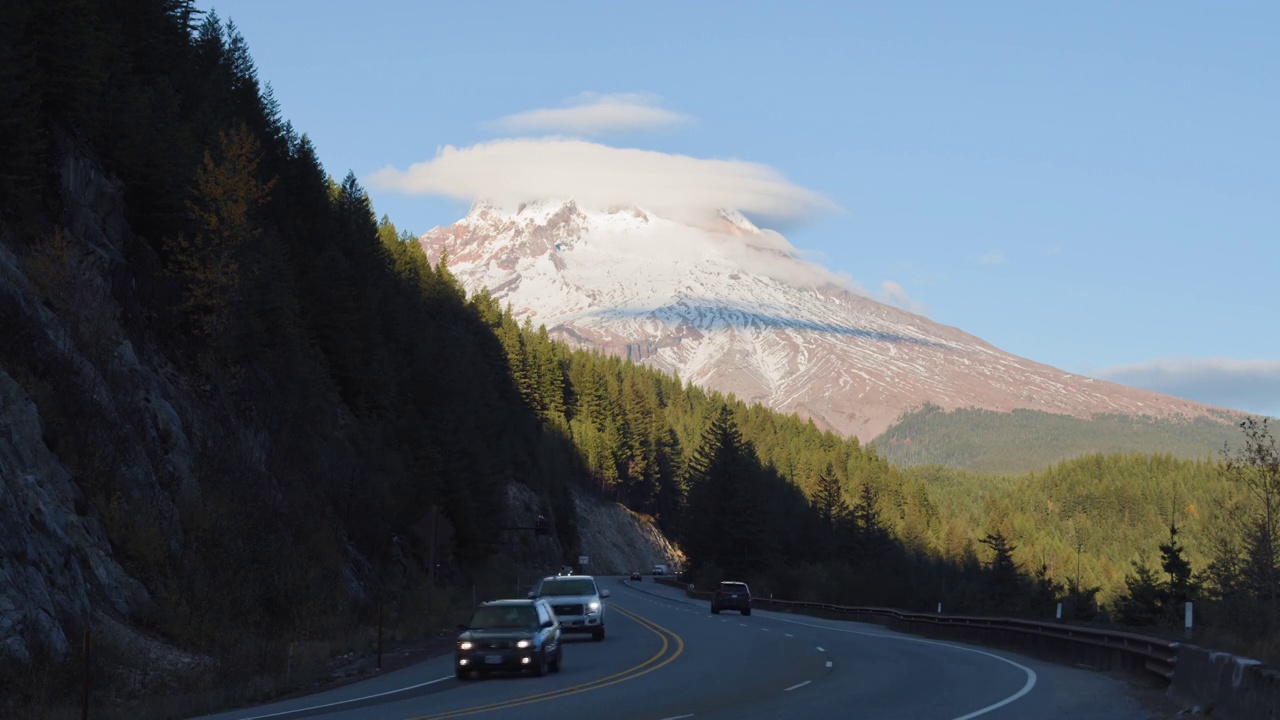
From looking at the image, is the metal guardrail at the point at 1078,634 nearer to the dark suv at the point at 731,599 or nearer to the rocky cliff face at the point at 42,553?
the dark suv at the point at 731,599

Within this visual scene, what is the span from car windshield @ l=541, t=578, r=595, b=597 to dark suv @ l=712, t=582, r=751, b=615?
70.5 ft

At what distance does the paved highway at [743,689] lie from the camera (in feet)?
61.4

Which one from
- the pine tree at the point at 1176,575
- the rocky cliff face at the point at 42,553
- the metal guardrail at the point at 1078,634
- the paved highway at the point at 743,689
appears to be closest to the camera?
the paved highway at the point at 743,689

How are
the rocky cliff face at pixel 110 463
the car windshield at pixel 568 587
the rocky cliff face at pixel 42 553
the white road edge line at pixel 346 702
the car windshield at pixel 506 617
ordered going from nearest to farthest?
the white road edge line at pixel 346 702 → the rocky cliff face at pixel 42 553 → the rocky cliff face at pixel 110 463 → the car windshield at pixel 506 617 → the car windshield at pixel 568 587

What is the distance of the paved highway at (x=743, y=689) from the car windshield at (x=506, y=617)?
109 cm

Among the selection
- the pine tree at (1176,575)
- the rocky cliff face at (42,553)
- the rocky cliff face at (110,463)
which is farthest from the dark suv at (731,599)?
the rocky cliff face at (42,553)

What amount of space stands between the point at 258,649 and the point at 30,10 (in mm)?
20233

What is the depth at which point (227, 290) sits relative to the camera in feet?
143

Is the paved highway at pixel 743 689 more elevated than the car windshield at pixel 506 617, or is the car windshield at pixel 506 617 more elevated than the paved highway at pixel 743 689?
the car windshield at pixel 506 617

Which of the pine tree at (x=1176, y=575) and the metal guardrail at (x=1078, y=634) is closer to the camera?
the metal guardrail at (x=1078, y=634)

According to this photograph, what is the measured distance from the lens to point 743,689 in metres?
22.4

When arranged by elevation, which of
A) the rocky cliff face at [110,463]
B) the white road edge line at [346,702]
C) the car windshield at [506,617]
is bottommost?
the white road edge line at [346,702]

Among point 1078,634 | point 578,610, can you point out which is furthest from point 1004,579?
point 1078,634

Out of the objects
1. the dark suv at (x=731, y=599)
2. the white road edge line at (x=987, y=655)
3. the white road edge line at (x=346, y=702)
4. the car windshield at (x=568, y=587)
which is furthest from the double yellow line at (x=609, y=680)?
the dark suv at (x=731, y=599)
